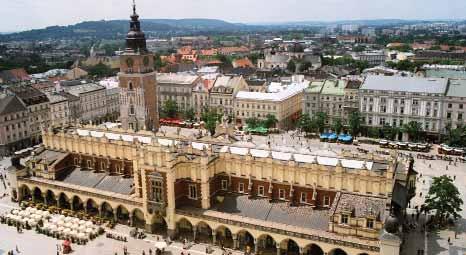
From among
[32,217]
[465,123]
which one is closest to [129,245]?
[32,217]

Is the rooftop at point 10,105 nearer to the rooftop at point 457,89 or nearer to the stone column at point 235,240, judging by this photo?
the stone column at point 235,240

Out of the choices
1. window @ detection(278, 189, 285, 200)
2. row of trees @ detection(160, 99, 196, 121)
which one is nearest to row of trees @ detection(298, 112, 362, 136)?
row of trees @ detection(160, 99, 196, 121)

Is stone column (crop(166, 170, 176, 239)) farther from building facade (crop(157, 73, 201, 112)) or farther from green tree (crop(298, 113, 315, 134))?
building facade (crop(157, 73, 201, 112))

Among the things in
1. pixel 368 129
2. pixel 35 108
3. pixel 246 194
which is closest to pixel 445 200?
pixel 246 194

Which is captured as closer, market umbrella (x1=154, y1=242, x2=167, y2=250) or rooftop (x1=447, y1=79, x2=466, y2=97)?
market umbrella (x1=154, y1=242, x2=167, y2=250)

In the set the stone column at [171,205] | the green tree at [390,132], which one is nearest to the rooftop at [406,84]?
the green tree at [390,132]
